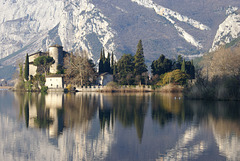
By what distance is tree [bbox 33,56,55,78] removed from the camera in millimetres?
109856

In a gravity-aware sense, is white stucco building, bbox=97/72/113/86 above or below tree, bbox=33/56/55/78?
below

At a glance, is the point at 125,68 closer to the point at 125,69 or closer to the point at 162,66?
the point at 125,69

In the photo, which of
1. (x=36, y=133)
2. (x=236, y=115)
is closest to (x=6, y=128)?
(x=36, y=133)

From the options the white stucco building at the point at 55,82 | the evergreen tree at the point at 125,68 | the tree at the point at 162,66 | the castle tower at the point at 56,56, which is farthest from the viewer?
the castle tower at the point at 56,56

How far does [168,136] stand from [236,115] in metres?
12.7

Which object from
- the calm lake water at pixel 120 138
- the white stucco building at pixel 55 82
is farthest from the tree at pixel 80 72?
the calm lake water at pixel 120 138

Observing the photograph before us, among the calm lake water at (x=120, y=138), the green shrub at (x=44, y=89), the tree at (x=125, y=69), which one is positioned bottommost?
the calm lake water at (x=120, y=138)

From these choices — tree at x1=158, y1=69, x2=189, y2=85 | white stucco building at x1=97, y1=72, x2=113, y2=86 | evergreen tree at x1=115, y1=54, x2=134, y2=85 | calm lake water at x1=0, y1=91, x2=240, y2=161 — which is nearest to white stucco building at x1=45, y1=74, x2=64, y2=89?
white stucco building at x1=97, y1=72, x2=113, y2=86

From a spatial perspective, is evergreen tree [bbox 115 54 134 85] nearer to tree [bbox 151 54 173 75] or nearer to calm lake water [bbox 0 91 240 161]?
tree [bbox 151 54 173 75]

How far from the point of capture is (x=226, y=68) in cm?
5725

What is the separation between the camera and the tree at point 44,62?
110 m

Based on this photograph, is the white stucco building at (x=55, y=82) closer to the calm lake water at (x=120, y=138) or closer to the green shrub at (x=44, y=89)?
the green shrub at (x=44, y=89)

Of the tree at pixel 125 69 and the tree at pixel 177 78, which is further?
the tree at pixel 125 69

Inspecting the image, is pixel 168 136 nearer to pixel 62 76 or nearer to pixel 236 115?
pixel 236 115
